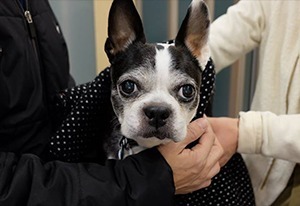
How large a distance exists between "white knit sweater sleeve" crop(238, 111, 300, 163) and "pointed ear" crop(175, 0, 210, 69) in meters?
0.19

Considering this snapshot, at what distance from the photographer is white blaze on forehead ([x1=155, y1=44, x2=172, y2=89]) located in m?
0.81

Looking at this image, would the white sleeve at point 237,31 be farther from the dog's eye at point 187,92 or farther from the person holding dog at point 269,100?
the dog's eye at point 187,92

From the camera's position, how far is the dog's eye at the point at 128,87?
83 cm

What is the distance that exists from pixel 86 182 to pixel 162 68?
0.83ft

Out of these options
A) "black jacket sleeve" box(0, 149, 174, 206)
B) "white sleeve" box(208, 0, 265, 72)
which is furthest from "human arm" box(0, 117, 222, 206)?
"white sleeve" box(208, 0, 265, 72)

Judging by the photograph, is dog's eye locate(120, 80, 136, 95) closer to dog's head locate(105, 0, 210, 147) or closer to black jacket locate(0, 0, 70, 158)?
dog's head locate(105, 0, 210, 147)

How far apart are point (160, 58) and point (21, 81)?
0.30 m

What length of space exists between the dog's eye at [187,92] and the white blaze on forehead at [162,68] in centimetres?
4

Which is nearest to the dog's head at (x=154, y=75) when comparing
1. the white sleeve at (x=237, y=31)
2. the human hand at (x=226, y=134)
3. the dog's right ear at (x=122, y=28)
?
the dog's right ear at (x=122, y=28)

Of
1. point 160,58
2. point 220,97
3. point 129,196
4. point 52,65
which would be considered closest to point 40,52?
point 52,65

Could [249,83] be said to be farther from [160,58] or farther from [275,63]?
[160,58]

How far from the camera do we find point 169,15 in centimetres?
149

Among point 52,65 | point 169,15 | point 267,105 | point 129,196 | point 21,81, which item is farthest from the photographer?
point 169,15

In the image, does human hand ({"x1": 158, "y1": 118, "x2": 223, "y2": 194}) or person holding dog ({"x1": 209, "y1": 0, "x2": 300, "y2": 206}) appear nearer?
human hand ({"x1": 158, "y1": 118, "x2": 223, "y2": 194})
